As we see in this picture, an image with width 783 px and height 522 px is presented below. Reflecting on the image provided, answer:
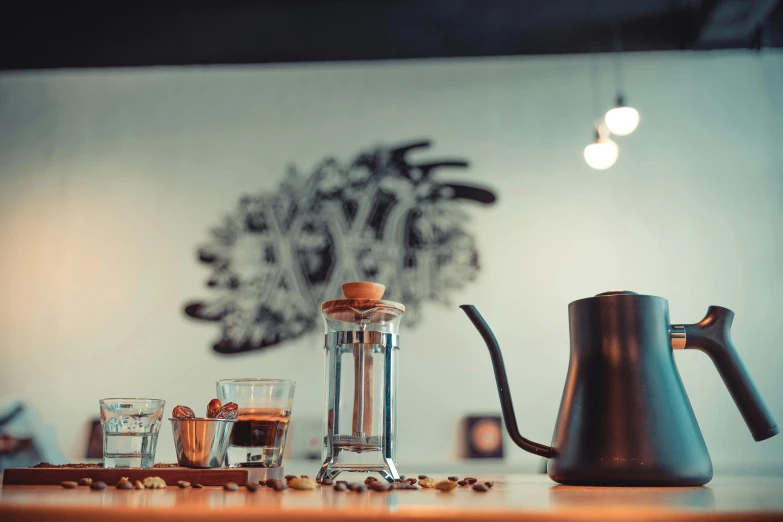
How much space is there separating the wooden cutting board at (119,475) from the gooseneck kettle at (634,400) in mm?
365

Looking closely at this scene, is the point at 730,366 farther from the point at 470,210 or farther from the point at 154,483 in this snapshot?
the point at 470,210

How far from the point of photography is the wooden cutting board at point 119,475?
0.82 meters

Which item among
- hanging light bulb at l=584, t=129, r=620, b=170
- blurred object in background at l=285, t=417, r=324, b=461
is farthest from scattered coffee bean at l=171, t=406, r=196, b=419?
hanging light bulb at l=584, t=129, r=620, b=170

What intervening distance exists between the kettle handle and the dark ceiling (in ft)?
7.55

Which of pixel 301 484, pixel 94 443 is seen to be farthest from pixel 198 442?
pixel 94 443

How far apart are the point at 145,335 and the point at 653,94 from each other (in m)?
2.53

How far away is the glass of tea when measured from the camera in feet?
3.06

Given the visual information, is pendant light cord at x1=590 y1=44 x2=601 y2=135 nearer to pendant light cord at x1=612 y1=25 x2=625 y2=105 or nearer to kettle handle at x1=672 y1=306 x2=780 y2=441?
pendant light cord at x1=612 y1=25 x2=625 y2=105

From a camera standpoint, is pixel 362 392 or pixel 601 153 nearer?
pixel 362 392

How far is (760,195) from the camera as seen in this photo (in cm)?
305

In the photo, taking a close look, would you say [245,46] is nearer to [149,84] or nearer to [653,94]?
[149,84]

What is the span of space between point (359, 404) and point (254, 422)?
148 mm

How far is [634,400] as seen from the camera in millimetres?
831

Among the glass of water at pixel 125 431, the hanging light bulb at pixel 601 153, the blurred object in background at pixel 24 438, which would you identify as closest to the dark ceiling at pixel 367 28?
the hanging light bulb at pixel 601 153
